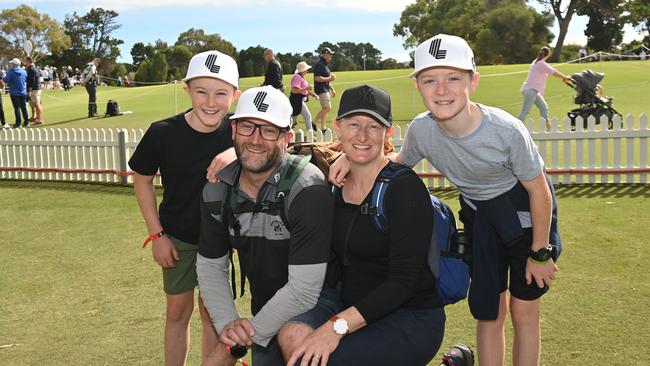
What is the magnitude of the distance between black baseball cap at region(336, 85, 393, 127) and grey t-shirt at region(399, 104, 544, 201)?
14.1 inches

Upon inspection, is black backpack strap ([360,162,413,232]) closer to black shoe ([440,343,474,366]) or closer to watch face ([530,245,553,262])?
watch face ([530,245,553,262])

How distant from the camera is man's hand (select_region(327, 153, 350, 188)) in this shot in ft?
11.0

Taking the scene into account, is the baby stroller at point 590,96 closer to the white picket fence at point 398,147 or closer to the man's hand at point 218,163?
the white picket fence at point 398,147

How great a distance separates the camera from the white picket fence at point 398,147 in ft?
33.3

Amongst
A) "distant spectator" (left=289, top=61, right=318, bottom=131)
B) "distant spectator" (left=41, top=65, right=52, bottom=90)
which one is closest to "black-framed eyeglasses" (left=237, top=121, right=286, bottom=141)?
"distant spectator" (left=289, top=61, right=318, bottom=131)

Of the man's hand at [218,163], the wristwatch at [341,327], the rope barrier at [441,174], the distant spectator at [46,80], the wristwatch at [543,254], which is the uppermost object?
the distant spectator at [46,80]

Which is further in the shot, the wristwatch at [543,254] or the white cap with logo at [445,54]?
the wristwatch at [543,254]

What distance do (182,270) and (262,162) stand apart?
113 centimetres

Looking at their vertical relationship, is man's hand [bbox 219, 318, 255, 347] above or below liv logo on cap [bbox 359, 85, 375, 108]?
below

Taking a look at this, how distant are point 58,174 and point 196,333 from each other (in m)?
8.97

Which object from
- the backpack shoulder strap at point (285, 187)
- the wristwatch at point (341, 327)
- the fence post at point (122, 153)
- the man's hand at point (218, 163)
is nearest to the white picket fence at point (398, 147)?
the fence post at point (122, 153)

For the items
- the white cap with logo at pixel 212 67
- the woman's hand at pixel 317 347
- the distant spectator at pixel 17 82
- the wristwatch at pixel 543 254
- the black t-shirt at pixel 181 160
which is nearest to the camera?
the woman's hand at pixel 317 347

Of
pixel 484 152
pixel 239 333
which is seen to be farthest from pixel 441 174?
pixel 239 333

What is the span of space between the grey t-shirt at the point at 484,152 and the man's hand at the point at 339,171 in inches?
17.6
